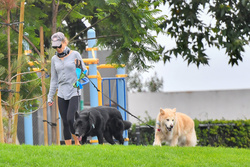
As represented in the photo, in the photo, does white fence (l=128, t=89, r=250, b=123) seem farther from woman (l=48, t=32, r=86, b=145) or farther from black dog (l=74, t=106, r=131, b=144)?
woman (l=48, t=32, r=86, b=145)

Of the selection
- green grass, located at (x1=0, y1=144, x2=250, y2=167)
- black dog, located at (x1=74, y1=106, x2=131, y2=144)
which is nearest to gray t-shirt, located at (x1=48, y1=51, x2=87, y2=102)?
black dog, located at (x1=74, y1=106, x2=131, y2=144)

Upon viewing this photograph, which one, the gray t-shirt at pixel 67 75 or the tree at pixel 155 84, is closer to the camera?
the gray t-shirt at pixel 67 75

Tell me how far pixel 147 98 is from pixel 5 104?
10848mm

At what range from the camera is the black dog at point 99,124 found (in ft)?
25.3

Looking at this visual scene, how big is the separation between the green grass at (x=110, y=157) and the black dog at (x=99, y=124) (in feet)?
0.92

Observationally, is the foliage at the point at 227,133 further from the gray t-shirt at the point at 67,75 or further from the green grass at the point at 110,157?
the gray t-shirt at the point at 67,75

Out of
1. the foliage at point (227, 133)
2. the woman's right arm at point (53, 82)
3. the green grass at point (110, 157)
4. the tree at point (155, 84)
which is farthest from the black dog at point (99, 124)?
the tree at point (155, 84)

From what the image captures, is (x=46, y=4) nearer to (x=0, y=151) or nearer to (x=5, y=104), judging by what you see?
(x=5, y=104)

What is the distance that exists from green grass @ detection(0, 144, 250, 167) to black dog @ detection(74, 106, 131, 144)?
0.92 feet

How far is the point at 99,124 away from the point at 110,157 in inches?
33.0

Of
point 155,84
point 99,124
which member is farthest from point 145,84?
point 99,124

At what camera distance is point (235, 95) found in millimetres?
18859

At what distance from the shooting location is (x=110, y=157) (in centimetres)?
739

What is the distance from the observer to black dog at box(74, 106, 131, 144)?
304 inches
